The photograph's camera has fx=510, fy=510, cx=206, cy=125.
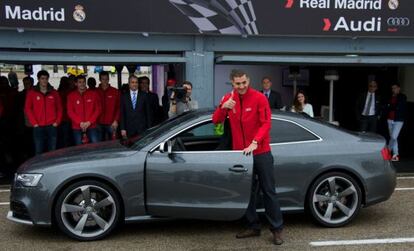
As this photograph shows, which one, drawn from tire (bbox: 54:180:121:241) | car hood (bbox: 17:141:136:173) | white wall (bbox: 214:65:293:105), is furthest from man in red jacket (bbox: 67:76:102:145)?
white wall (bbox: 214:65:293:105)

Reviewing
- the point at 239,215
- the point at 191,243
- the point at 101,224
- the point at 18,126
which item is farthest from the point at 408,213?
the point at 18,126

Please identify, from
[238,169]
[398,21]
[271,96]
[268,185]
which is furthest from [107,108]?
[398,21]

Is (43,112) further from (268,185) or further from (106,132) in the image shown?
(268,185)

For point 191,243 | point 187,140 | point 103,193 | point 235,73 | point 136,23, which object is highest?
point 136,23

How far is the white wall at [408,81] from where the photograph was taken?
43.8 ft

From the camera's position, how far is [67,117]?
31.1 feet

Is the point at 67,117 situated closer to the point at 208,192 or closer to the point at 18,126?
the point at 18,126

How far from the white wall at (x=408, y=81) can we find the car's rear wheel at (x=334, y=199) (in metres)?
8.44

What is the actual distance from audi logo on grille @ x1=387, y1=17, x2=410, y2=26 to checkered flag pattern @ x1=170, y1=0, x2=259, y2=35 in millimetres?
2680

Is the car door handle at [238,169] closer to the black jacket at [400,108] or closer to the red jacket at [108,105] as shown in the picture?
the red jacket at [108,105]

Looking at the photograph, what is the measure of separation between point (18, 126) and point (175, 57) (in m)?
4.00

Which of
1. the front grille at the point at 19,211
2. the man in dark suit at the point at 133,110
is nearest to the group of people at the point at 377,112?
the man in dark suit at the point at 133,110

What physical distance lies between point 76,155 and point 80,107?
330cm

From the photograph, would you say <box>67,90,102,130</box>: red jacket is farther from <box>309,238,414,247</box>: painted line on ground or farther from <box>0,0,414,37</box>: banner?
<box>309,238,414,247</box>: painted line on ground
